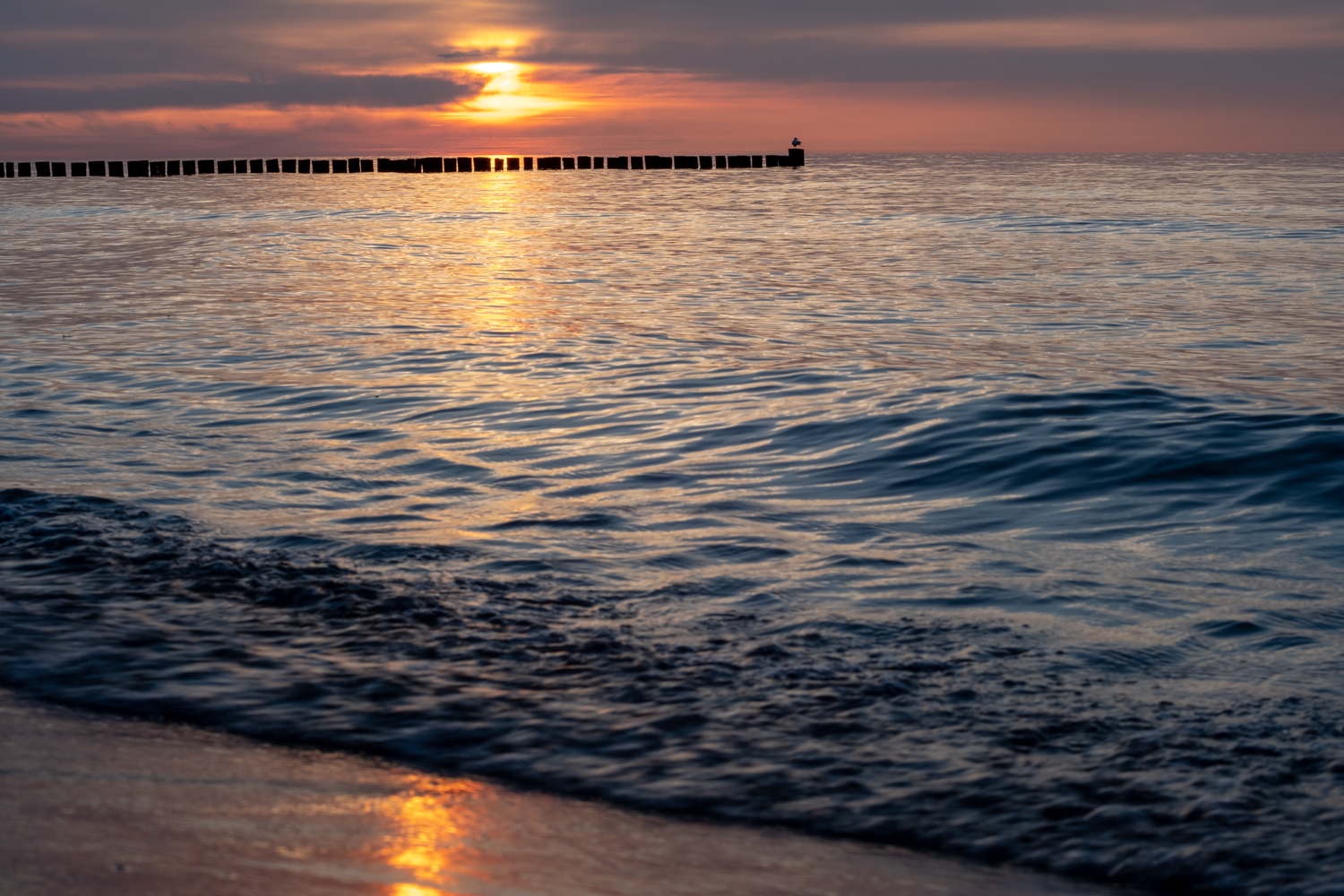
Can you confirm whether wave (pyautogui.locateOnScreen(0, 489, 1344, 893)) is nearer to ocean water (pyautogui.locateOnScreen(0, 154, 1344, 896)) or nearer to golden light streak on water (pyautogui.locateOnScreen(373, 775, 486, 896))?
ocean water (pyautogui.locateOnScreen(0, 154, 1344, 896))

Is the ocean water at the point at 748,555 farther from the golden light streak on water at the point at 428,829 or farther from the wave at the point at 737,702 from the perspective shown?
the golden light streak on water at the point at 428,829

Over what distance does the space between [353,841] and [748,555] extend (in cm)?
372

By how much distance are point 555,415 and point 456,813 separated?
780 centimetres

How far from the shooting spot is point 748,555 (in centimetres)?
682

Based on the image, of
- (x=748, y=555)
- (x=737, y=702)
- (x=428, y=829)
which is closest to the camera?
(x=428, y=829)

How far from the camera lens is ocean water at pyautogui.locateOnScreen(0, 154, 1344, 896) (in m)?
4.14

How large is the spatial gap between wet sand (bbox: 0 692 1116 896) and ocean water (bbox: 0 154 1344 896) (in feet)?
0.70

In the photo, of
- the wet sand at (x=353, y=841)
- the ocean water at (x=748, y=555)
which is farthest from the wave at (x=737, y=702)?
the wet sand at (x=353, y=841)

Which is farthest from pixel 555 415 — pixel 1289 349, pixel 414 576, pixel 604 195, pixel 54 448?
pixel 604 195

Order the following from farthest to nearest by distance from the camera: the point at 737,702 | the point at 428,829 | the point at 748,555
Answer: the point at 748,555 < the point at 737,702 < the point at 428,829

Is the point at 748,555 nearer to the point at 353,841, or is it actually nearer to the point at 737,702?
the point at 737,702

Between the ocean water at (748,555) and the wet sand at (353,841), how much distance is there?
0.70 ft

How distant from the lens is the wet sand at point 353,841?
312cm

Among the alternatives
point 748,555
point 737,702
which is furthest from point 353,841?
point 748,555
